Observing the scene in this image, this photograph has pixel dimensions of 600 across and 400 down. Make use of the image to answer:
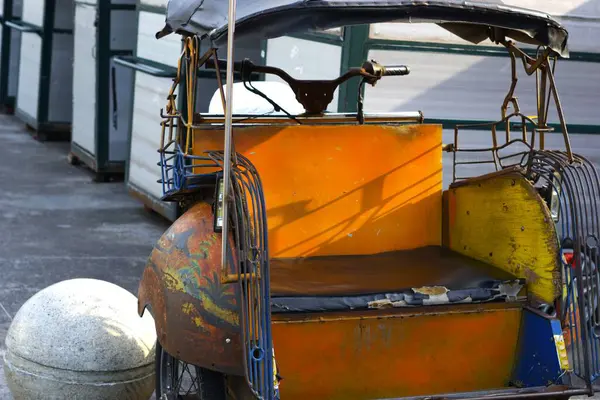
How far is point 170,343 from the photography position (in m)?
4.35

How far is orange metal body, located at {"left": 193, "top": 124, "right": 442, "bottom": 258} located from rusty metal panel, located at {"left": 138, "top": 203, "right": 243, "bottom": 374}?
0.73 m

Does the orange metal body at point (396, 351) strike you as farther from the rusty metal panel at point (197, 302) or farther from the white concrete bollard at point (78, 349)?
the white concrete bollard at point (78, 349)

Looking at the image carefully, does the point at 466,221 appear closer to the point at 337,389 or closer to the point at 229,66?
the point at 337,389

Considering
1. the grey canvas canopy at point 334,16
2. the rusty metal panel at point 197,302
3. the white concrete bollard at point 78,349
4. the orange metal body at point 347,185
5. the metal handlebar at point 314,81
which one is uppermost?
the grey canvas canopy at point 334,16

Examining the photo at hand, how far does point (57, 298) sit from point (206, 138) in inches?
48.6

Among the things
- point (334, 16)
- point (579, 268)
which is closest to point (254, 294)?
point (334, 16)

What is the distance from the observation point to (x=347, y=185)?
5453 mm

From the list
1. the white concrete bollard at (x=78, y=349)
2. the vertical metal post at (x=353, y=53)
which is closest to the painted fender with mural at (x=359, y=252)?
the white concrete bollard at (x=78, y=349)

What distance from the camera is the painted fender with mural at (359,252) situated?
4.27 m

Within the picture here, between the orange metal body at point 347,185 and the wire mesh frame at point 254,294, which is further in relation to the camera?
the orange metal body at point 347,185

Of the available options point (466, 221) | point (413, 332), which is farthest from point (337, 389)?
point (466, 221)

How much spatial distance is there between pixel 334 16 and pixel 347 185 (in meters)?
1.17

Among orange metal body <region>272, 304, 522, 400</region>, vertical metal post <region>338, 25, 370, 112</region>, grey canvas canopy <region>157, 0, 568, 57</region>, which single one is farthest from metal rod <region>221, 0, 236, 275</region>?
vertical metal post <region>338, 25, 370, 112</region>

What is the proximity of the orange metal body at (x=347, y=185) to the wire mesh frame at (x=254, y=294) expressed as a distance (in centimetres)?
107
